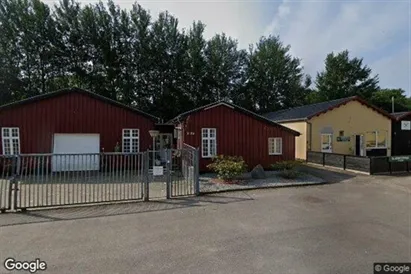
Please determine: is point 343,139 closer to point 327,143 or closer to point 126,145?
point 327,143

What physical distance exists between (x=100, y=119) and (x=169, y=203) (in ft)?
30.8

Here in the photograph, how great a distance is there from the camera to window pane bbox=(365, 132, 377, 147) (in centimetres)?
2118

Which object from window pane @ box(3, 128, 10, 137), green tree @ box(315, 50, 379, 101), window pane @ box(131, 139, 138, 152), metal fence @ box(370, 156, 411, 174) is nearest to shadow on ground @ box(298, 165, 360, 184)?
metal fence @ box(370, 156, 411, 174)

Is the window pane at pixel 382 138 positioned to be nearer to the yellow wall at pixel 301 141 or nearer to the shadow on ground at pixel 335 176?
the yellow wall at pixel 301 141

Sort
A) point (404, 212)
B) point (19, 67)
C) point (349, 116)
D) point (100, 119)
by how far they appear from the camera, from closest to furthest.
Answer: point (404, 212) < point (100, 119) < point (349, 116) < point (19, 67)

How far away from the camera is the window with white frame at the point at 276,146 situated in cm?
1534

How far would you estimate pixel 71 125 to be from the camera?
14.8m

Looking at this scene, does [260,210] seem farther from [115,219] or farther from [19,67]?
[19,67]

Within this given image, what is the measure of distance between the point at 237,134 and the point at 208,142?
169 cm

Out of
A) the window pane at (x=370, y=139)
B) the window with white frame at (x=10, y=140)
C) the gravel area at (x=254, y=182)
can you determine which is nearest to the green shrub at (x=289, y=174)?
the gravel area at (x=254, y=182)

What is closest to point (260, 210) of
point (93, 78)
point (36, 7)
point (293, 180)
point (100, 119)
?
point (293, 180)

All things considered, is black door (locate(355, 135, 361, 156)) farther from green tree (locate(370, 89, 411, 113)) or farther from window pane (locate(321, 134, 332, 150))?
green tree (locate(370, 89, 411, 113))

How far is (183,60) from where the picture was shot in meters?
30.8

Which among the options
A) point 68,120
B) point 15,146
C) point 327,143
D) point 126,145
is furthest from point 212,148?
point 327,143
